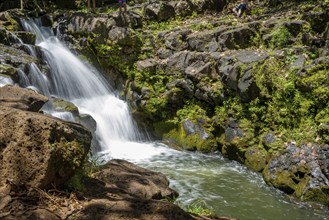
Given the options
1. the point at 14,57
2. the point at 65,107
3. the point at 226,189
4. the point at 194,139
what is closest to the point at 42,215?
the point at 226,189

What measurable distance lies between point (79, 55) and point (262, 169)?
9685 mm

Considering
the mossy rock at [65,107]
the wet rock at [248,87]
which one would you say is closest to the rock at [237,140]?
the wet rock at [248,87]

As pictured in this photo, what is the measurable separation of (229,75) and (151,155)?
3560mm

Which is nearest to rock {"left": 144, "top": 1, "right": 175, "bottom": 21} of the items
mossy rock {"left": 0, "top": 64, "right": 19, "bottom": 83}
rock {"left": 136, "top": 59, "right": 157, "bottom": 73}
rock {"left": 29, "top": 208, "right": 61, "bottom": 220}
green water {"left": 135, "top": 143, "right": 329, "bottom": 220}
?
rock {"left": 136, "top": 59, "right": 157, "bottom": 73}

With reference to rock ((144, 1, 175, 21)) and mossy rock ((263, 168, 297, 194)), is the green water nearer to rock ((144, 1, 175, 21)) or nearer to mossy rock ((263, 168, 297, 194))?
mossy rock ((263, 168, 297, 194))

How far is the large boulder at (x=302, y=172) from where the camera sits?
758 cm

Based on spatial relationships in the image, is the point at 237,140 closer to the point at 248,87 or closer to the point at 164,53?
the point at 248,87

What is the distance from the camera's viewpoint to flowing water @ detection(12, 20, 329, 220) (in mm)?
Result: 7551

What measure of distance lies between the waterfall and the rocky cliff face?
20.4 inches

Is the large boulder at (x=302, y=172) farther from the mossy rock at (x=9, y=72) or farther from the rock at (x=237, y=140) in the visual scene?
the mossy rock at (x=9, y=72)

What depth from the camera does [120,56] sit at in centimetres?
1427

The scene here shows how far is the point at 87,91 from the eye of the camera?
14078 mm

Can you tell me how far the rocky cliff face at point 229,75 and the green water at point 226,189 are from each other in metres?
0.34

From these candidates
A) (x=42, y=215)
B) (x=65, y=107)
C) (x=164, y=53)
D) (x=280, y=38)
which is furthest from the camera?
(x=164, y=53)
